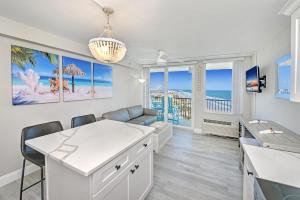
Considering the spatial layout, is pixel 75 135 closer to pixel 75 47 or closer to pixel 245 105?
pixel 75 47

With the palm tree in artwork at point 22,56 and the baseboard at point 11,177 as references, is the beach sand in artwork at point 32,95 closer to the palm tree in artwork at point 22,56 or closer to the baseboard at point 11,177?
the palm tree in artwork at point 22,56

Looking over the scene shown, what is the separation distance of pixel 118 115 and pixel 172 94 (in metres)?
2.50

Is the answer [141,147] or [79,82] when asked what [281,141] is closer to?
[141,147]

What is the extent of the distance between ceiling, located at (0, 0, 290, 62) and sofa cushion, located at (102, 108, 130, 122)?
183 centimetres

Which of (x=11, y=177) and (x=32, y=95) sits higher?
(x=32, y=95)

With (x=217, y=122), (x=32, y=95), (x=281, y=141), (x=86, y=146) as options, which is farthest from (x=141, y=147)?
(x=217, y=122)

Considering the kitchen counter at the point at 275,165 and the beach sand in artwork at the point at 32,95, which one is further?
the beach sand in artwork at the point at 32,95

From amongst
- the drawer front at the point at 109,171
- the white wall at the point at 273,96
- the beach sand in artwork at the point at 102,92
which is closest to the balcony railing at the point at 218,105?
the white wall at the point at 273,96

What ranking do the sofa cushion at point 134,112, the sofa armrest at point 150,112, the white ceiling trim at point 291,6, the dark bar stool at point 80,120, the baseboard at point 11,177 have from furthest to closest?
1. the sofa armrest at point 150,112
2. the sofa cushion at point 134,112
3. the dark bar stool at point 80,120
4. the baseboard at point 11,177
5. the white ceiling trim at point 291,6

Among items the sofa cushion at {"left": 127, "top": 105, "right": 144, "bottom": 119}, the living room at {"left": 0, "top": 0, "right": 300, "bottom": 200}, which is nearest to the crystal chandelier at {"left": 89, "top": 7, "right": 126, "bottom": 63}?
the living room at {"left": 0, "top": 0, "right": 300, "bottom": 200}

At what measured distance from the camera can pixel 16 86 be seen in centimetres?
201

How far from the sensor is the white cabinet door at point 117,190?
40.3 inches

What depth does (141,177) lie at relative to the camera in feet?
5.08

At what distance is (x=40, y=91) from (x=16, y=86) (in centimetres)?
31
